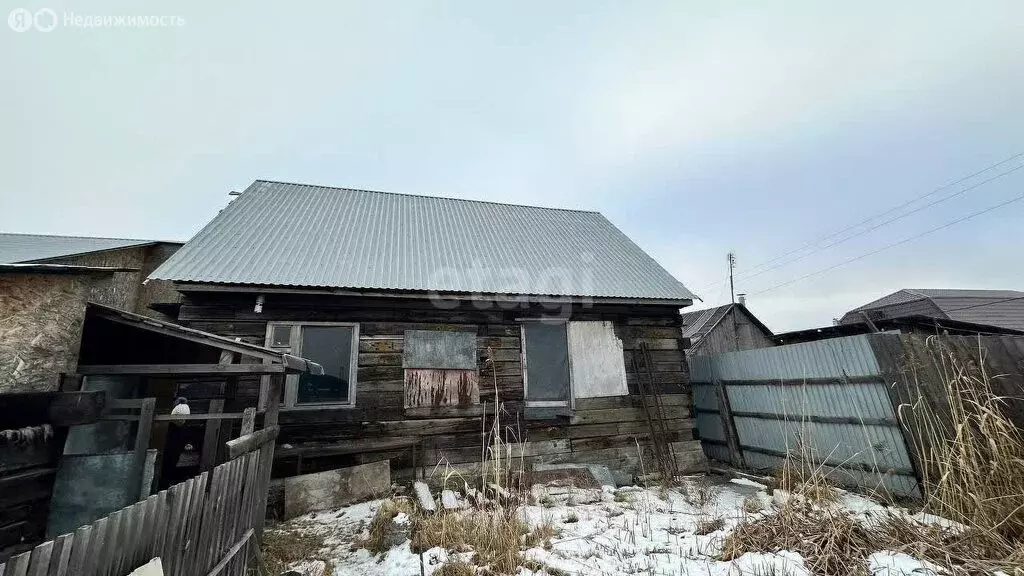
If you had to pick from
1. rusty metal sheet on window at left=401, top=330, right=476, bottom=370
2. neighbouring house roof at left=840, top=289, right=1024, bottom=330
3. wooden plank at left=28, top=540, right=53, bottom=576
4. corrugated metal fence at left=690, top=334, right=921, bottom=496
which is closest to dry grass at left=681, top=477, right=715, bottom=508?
corrugated metal fence at left=690, top=334, right=921, bottom=496

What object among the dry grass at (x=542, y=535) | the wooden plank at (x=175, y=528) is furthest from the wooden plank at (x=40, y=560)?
the dry grass at (x=542, y=535)

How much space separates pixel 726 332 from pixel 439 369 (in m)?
15.5

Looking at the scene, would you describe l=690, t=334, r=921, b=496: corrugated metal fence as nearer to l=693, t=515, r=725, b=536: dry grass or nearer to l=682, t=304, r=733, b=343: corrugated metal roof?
l=693, t=515, r=725, b=536: dry grass

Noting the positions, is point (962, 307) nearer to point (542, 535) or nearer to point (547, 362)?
point (547, 362)

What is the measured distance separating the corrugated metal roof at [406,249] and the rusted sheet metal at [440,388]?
1545 mm

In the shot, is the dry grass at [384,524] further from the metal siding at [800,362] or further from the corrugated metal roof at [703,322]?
the corrugated metal roof at [703,322]

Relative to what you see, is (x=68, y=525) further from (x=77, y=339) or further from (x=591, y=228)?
(x=591, y=228)

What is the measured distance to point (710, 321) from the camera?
19.1 metres

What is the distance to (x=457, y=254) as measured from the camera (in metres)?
9.62

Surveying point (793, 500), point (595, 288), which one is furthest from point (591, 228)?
point (793, 500)

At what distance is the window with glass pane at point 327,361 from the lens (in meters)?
7.43

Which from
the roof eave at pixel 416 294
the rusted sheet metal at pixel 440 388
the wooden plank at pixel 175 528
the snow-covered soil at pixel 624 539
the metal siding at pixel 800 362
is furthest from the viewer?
the rusted sheet metal at pixel 440 388

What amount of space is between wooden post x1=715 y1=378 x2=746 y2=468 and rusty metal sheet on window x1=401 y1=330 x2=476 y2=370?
18.5 feet

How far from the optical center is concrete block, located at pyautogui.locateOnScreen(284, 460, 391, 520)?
244 inches
